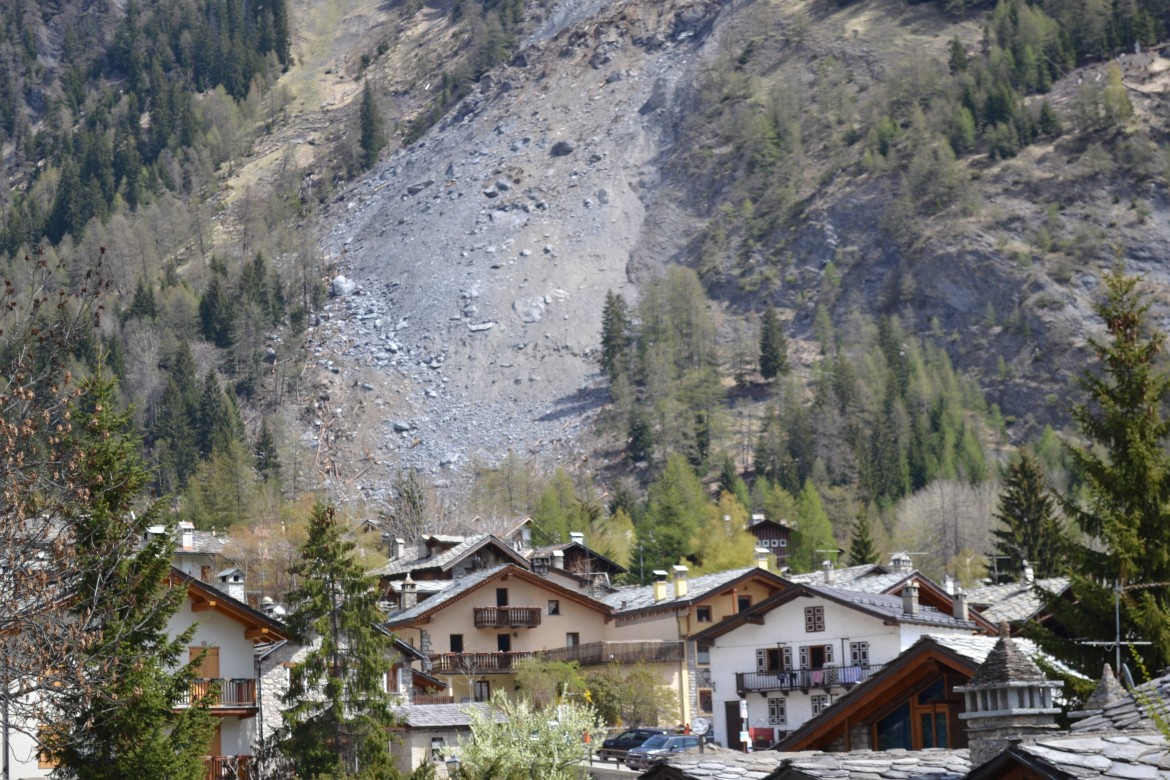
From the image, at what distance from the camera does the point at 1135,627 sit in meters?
29.3

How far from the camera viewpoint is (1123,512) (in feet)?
99.7

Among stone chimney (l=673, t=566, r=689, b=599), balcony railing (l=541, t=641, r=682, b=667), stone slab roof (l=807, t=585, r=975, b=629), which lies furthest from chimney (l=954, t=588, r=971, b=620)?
stone chimney (l=673, t=566, r=689, b=599)

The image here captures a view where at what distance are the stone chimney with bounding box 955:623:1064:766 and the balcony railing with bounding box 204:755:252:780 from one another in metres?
29.3

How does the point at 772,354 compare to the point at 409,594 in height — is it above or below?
above

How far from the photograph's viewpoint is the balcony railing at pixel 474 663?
75.9m

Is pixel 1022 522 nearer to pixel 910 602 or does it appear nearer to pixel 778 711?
pixel 778 711

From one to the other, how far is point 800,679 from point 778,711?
2.44 m

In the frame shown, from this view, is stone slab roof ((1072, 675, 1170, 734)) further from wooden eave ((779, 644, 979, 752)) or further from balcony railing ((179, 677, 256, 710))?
balcony railing ((179, 677, 256, 710))

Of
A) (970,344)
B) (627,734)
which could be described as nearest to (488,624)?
(627,734)

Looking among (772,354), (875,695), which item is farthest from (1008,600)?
(772,354)

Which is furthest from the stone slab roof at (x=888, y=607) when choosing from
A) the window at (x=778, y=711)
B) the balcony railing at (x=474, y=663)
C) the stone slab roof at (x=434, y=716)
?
the balcony railing at (x=474, y=663)

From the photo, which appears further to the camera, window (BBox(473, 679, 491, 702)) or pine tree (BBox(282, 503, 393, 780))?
window (BBox(473, 679, 491, 702))

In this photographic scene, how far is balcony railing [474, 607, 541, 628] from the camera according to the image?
79.0 m

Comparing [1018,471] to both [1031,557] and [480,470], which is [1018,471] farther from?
[480,470]
